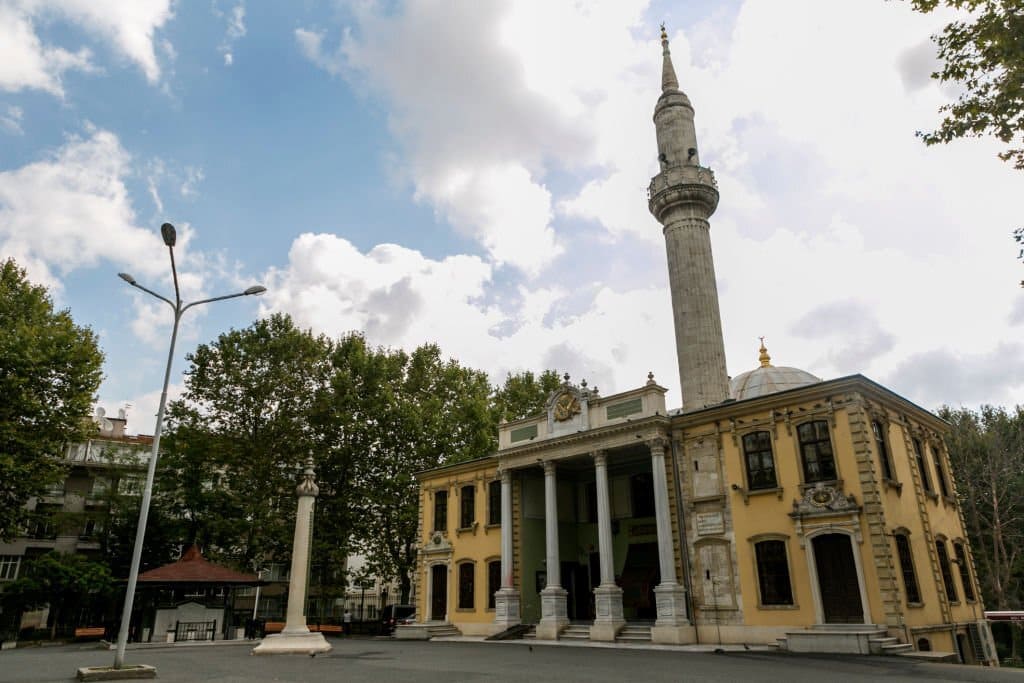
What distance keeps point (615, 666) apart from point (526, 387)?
28.2 m

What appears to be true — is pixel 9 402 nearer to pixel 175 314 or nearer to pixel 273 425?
pixel 273 425

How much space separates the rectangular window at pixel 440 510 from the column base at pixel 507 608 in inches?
220

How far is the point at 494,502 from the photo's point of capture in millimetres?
29188

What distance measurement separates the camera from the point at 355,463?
120 ft

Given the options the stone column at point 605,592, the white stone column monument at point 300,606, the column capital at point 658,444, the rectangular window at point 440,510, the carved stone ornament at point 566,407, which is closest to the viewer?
the white stone column monument at point 300,606

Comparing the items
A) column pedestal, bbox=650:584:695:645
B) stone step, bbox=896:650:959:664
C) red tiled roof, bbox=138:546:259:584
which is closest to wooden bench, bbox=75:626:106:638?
red tiled roof, bbox=138:546:259:584

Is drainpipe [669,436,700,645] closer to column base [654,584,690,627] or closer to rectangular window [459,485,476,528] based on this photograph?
column base [654,584,690,627]

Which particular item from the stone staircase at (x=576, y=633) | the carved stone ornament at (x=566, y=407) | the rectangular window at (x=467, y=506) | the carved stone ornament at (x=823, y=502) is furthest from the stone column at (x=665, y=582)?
the rectangular window at (x=467, y=506)

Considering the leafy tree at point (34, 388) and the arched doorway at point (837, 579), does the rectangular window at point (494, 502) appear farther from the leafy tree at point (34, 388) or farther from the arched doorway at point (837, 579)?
the leafy tree at point (34, 388)

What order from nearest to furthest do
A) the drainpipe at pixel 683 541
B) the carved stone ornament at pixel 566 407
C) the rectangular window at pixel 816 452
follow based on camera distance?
1. the rectangular window at pixel 816 452
2. the drainpipe at pixel 683 541
3. the carved stone ornament at pixel 566 407

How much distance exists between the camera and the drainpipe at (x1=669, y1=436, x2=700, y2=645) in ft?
69.7

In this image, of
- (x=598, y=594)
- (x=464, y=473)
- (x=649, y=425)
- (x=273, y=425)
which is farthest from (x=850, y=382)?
(x=273, y=425)

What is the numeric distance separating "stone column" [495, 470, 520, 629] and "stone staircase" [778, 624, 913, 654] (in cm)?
1146

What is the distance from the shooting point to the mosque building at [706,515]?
1867 centimetres
